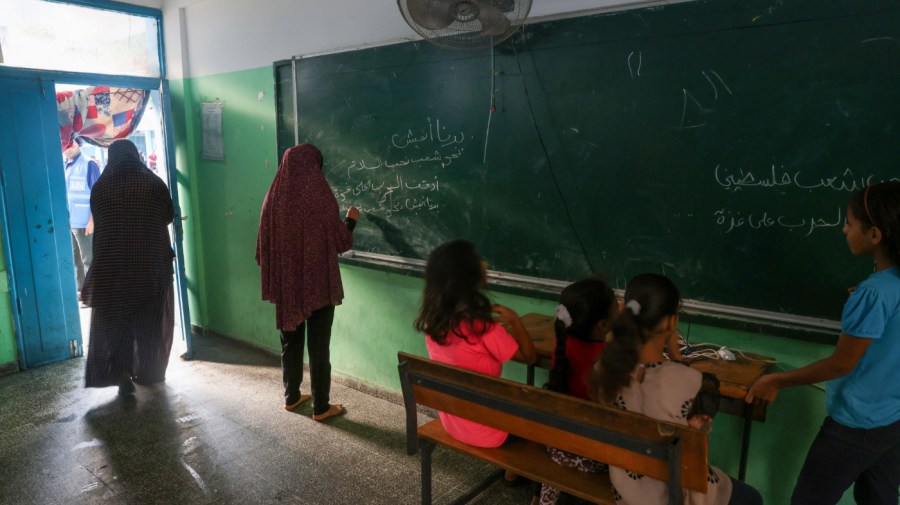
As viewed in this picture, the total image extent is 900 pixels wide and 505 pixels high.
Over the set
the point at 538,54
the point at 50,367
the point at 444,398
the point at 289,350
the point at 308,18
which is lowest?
the point at 50,367

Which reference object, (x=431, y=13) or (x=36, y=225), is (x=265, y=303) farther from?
(x=431, y=13)

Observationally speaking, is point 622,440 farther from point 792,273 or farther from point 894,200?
point 792,273

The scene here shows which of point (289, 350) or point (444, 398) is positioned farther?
point (289, 350)

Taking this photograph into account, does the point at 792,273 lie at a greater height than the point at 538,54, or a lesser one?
lesser

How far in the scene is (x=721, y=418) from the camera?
8.13 feet

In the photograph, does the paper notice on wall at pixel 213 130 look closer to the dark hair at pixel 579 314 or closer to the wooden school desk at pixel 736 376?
the wooden school desk at pixel 736 376

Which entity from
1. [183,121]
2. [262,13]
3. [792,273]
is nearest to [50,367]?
[183,121]

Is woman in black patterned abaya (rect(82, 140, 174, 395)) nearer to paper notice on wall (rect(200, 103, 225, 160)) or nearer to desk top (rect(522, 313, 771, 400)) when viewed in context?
paper notice on wall (rect(200, 103, 225, 160))

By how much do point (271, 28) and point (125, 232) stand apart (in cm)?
165

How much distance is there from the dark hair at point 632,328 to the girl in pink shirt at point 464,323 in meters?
0.52

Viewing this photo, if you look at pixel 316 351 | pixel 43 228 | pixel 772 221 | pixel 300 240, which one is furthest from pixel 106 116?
pixel 772 221

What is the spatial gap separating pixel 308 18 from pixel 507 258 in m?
2.06

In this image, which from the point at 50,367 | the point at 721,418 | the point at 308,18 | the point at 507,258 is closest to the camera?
the point at 721,418

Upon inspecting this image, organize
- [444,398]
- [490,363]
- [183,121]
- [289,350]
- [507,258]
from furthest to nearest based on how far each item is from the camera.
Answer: [183,121]
[289,350]
[507,258]
[490,363]
[444,398]
